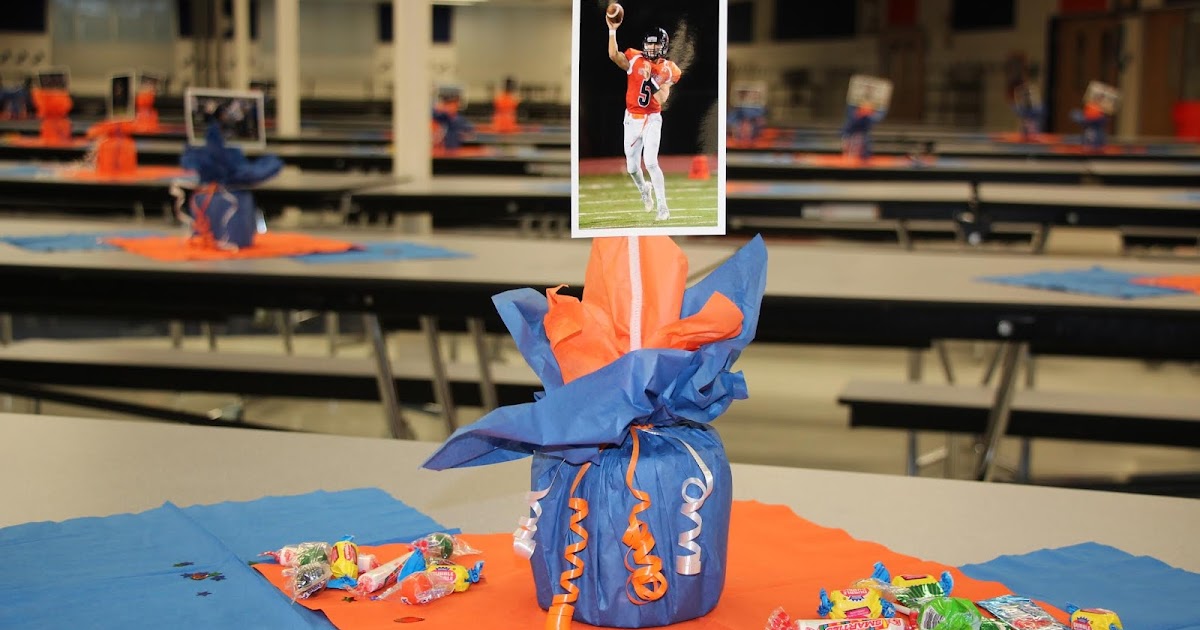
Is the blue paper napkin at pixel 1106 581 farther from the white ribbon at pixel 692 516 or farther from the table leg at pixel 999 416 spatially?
the table leg at pixel 999 416

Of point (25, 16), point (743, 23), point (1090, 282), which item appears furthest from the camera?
point (743, 23)

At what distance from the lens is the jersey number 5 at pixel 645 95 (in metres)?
0.84

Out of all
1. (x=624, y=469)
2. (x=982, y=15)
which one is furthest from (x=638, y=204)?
(x=982, y=15)

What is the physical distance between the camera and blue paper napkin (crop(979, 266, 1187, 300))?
251cm

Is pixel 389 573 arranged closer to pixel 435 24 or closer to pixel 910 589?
pixel 910 589

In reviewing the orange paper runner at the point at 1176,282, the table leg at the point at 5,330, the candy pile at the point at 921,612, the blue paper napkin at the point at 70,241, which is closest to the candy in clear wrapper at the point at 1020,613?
the candy pile at the point at 921,612

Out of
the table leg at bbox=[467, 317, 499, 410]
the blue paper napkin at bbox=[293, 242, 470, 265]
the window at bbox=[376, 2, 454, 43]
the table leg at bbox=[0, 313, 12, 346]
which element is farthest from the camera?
the window at bbox=[376, 2, 454, 43]

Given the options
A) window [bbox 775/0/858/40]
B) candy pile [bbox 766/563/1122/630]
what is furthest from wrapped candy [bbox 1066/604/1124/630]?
window [bbox 775/0/858/40]

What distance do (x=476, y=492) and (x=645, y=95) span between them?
50 cm

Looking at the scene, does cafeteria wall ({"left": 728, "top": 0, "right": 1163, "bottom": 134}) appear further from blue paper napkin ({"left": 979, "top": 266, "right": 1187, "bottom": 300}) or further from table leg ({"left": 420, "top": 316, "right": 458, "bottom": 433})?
table leg ({"left": 420, "top": 316, "right": 458, "bottom": 433})

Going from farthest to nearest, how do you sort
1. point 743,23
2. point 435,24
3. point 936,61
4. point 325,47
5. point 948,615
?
1. point 325,47
2. point 435,24
3. point 743,23
4. point 936,61
5. point 948,615

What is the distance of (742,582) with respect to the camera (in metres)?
0.95

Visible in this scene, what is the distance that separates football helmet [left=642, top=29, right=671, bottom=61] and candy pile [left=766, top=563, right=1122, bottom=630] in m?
A: 0.36

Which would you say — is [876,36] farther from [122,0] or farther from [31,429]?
[31,429]
